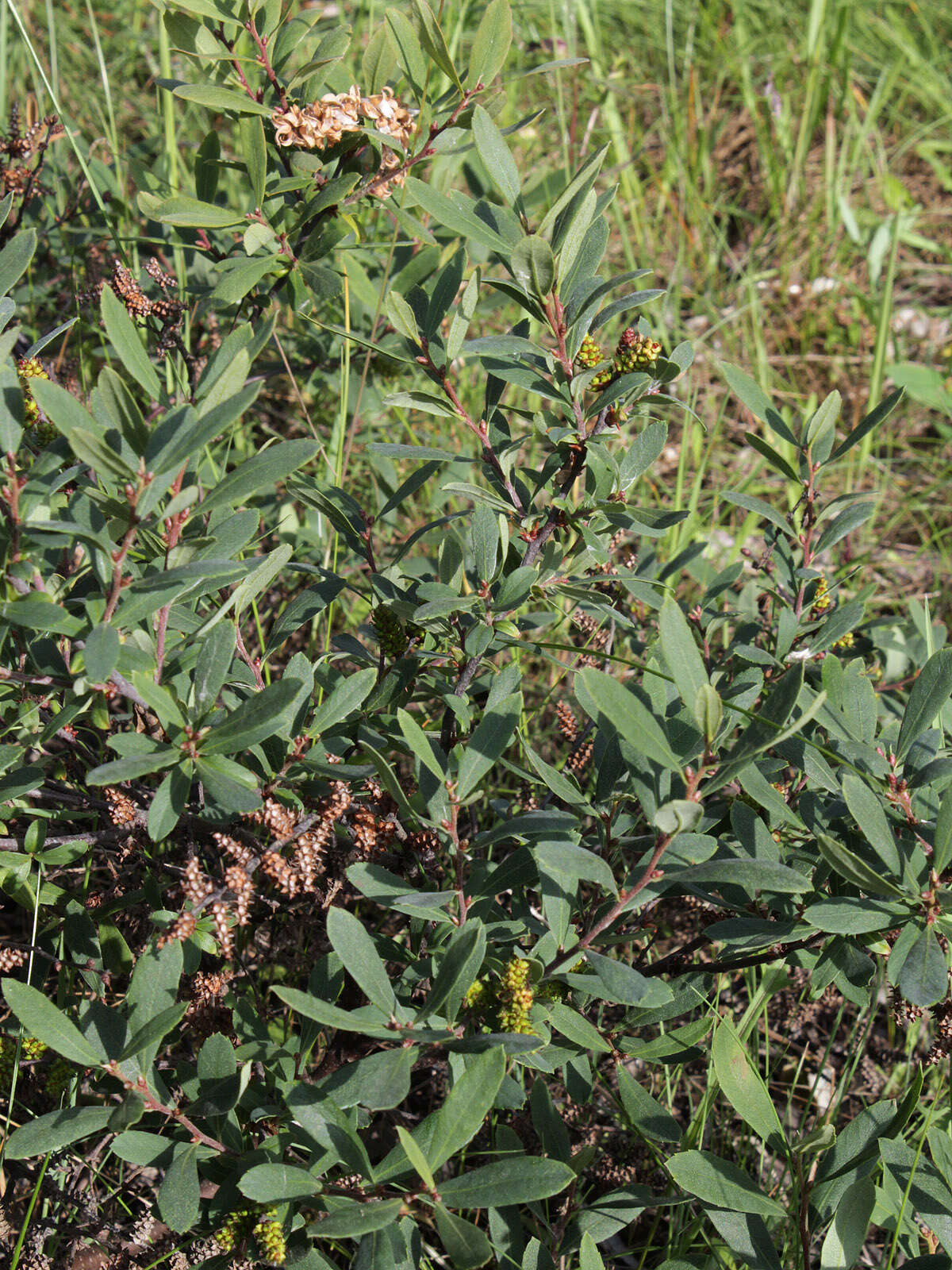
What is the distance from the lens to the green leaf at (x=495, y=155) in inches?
47.0

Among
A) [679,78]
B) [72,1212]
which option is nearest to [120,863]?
[72,1212]

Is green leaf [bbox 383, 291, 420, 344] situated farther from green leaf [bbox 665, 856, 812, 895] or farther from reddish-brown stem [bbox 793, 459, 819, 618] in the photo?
green leaf [bbox 665, 856, 812, 895]

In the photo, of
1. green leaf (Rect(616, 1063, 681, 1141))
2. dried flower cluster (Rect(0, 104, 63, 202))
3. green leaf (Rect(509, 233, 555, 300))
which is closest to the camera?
green leaf (Rect(509, 233, 555, 300))

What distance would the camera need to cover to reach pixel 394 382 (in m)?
2.28

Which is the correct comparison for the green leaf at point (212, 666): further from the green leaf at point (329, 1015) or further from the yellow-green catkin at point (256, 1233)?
the yellow-green catkin at point (256, 1233)

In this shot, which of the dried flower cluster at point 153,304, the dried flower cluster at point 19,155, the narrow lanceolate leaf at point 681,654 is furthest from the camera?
the dried flower cluster at point 19,155

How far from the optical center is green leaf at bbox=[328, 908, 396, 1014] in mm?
1056

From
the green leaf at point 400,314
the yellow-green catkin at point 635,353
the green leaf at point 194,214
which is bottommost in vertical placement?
the yellow-green catkin at point 635,353

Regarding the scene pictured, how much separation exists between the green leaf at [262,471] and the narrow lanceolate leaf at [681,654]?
1.29 feet

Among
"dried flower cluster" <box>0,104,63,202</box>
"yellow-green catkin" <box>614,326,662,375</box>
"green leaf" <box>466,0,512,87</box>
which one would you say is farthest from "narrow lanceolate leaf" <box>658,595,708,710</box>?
"dried flower cluster" <box>0,104,63,202</box>

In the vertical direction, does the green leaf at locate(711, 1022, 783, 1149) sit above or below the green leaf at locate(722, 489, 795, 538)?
below

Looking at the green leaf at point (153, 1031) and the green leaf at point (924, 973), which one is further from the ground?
the green leaf at point (153, 1031)

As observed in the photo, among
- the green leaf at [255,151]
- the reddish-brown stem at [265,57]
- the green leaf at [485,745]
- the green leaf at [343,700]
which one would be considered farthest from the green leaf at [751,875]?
the reddish-brown stem at [265,57]

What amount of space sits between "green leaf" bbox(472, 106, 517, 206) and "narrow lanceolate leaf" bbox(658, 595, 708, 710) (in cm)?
56
